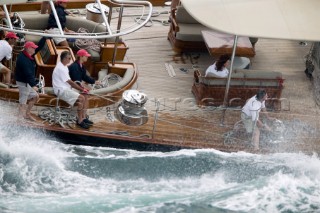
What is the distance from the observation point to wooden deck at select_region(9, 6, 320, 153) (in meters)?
19.1

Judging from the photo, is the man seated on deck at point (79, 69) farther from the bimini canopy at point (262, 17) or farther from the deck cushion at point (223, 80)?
the deck cushion at point (223, 80)

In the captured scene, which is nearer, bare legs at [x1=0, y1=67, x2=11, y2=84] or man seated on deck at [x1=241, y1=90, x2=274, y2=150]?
man seated on deck at [x1=241, y1=90, x2=274, y2=150]

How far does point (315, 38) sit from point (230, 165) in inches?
113

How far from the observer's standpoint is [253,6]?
19.3 metres

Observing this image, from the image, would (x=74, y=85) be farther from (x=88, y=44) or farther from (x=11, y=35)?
(x=88, y=44)

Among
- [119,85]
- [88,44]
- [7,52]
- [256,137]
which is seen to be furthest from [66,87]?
[256,137]

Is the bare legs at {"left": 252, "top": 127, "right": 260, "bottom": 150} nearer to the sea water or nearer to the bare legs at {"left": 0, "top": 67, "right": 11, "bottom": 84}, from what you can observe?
the sea water

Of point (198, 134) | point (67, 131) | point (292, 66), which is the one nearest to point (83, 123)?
point (67, 131)

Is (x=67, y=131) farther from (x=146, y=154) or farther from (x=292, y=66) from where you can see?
(x=292, y=66)

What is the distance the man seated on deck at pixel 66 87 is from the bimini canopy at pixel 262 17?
246cm

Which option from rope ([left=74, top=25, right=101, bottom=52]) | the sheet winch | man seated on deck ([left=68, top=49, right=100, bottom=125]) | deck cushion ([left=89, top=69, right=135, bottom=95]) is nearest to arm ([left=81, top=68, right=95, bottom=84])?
man seated on deck ([left=68, top=49, right=100, bottom=125])

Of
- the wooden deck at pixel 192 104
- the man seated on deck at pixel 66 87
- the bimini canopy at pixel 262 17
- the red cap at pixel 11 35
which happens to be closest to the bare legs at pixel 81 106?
the man seated on deck at pixel 66 87

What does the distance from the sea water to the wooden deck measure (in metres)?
0.30

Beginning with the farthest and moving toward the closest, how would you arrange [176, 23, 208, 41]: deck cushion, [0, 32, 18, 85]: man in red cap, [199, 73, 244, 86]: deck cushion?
[176, 23, 208, 41]: deck cushion
[199, 73, 244, 86]: deck cushion
[0, 32, 18, 85]: man in red cap
